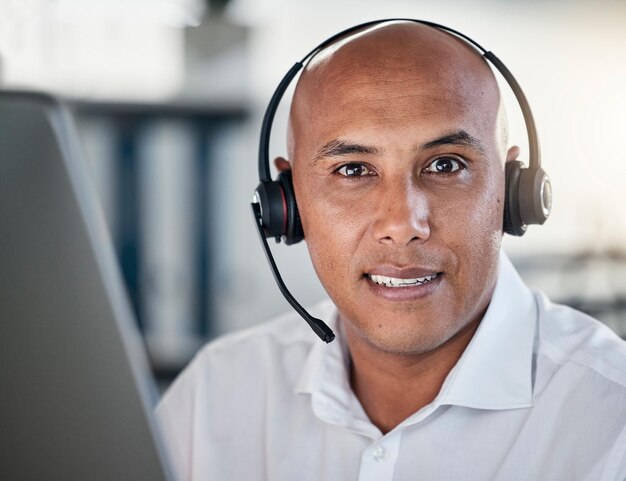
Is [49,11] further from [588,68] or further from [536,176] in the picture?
[536,176]

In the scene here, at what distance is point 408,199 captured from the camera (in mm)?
1211

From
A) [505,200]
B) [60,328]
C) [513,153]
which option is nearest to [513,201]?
[505,200]

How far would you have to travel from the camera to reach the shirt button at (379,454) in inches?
48.8

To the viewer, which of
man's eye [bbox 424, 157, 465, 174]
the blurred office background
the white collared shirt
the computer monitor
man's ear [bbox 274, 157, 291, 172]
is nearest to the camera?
the computer monitor

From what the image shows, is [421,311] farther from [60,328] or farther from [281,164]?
[60,328]

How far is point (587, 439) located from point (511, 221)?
36 cm

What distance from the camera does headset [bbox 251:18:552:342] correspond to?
4.06 ft

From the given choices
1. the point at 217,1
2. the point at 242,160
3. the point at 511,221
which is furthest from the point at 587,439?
the point at 217,1

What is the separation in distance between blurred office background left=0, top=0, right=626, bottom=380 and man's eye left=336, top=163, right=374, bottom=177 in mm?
2963

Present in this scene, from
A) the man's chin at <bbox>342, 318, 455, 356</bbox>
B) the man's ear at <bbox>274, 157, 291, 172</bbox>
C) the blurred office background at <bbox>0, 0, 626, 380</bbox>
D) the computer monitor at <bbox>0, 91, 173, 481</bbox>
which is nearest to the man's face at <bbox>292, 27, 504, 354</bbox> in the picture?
the man's chin at <bbox>342, 318, 455, 356</bbox>

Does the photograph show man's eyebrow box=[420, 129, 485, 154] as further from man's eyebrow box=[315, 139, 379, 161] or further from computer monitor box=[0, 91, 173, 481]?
computer monitor box=[0, 91, 173, 481]

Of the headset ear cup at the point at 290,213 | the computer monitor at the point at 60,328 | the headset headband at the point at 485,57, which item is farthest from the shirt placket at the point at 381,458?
the computer monitor at the point at 60,328

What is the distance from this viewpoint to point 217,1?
4738mm

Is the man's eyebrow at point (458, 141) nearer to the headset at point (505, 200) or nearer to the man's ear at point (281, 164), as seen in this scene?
the headset at point (505, 200)
